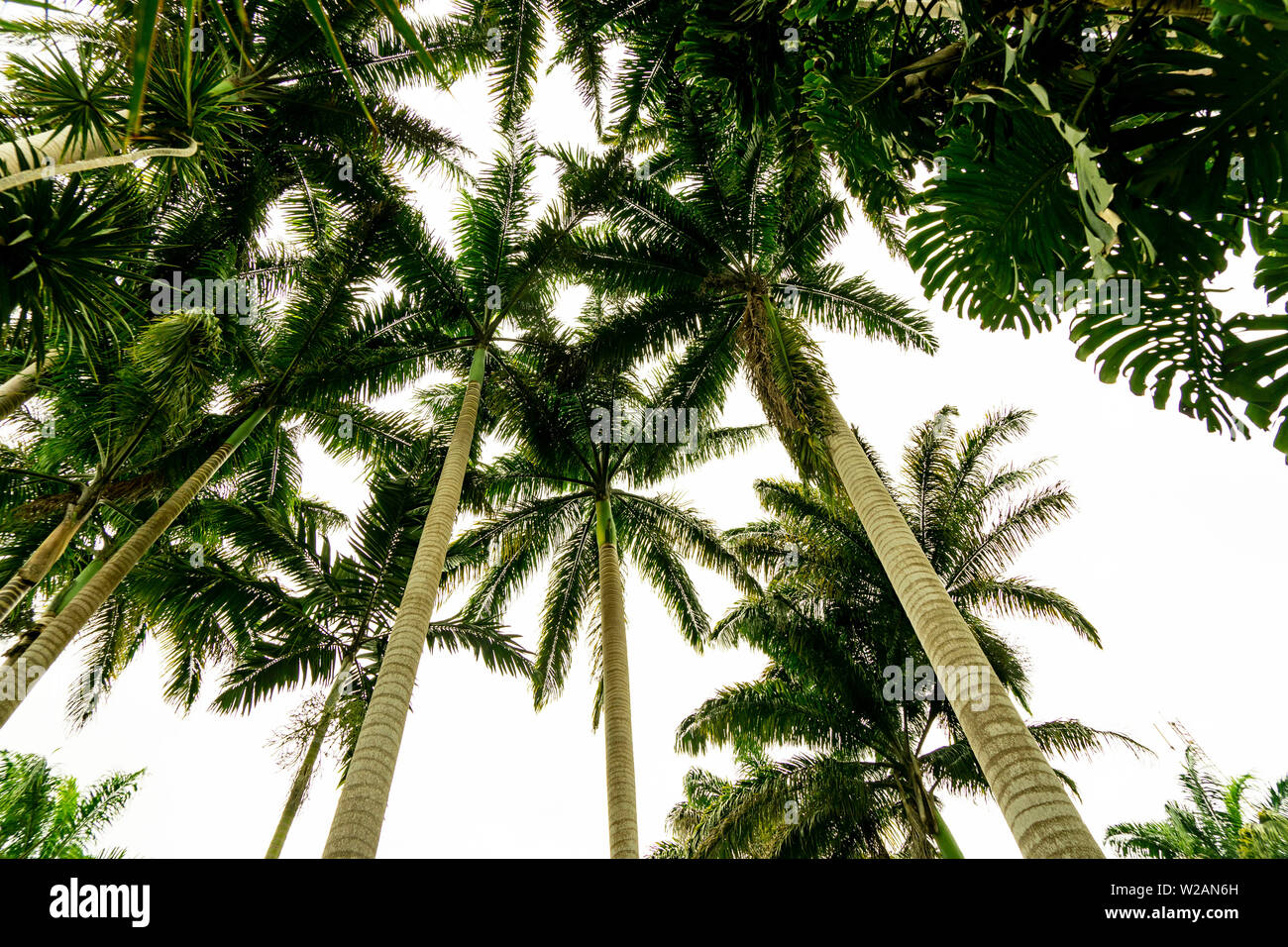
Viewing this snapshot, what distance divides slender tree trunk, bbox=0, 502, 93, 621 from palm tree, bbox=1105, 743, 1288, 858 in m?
22.9

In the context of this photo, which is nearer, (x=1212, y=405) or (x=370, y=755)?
(x=1212, y=405)

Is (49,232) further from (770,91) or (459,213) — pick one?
(459,213)

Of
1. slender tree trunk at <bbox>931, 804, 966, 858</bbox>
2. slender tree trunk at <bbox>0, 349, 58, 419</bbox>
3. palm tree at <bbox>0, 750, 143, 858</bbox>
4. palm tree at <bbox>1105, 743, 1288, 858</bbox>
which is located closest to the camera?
slender tree trunk at <bbox>0, 349, 58, 419</bbox>

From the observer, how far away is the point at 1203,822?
17.2m

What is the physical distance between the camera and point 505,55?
31.4ft

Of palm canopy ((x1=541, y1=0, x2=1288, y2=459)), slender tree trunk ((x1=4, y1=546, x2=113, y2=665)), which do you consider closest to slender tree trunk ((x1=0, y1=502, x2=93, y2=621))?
slender tree trunk ((x1=4, y1=546, x2=113, y2=665))

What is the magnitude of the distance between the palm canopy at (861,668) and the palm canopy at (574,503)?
1570 millimetres

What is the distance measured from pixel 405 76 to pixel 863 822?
15.9 m

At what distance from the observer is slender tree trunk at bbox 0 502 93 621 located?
7301 mm

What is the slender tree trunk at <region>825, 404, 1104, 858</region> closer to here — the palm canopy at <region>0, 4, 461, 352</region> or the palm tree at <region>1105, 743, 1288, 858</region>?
the palm canopy at <region>0, 4, 461, 352</region>

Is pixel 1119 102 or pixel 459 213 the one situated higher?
pixel 459 213

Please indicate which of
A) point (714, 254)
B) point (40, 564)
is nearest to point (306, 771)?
point (40, 564)
